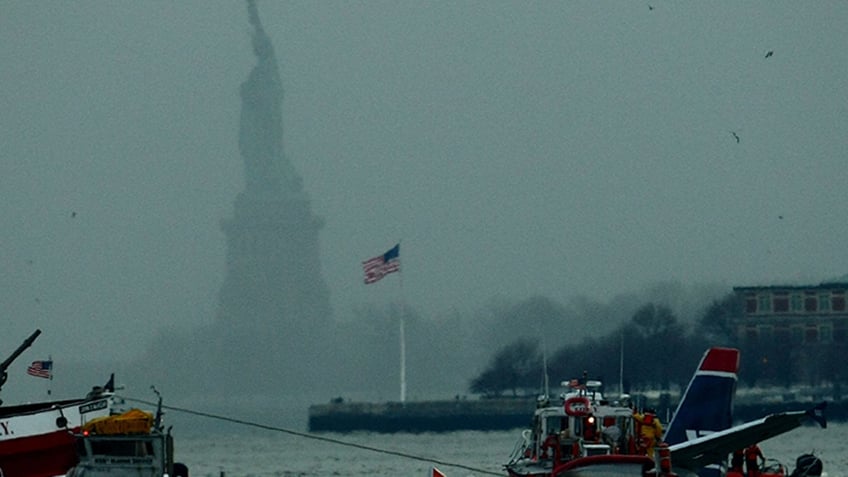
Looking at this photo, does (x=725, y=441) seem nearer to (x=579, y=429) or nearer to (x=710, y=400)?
(x=579, y=429)

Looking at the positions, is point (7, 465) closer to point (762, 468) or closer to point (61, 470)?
point (61, 470)

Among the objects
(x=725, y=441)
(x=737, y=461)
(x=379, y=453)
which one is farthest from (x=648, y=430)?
(x=379, y=453)

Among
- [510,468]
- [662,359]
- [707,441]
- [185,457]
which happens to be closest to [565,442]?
[510,468]

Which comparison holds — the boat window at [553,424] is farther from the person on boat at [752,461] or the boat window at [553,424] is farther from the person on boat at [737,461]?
→ the person on boat at [737,461]

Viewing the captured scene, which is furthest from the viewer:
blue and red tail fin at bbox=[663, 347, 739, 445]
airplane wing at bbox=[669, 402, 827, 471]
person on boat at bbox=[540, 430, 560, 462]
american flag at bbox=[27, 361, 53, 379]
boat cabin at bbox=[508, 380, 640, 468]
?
american flag at bbox=[27, 361, 53, 379]

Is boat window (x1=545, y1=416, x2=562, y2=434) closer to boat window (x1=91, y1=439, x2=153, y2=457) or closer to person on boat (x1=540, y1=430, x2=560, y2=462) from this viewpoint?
person on boat (x1=540, y1=430, x2=560, y2=462)

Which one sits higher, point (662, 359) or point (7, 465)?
point (662, 359)

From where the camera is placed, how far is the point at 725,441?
185 feet

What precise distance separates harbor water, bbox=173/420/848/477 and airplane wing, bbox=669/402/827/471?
38998 mm

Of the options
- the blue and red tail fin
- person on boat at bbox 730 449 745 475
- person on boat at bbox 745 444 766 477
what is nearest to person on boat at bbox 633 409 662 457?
the blue and red tail fin

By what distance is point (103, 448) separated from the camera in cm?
5794

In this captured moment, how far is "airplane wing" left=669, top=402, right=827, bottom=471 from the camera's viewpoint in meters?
55.9

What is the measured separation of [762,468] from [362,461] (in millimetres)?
61442

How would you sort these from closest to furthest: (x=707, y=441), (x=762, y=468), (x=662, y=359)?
(x=707, y=441), (x=762, y=468), (x=662, y=359)
